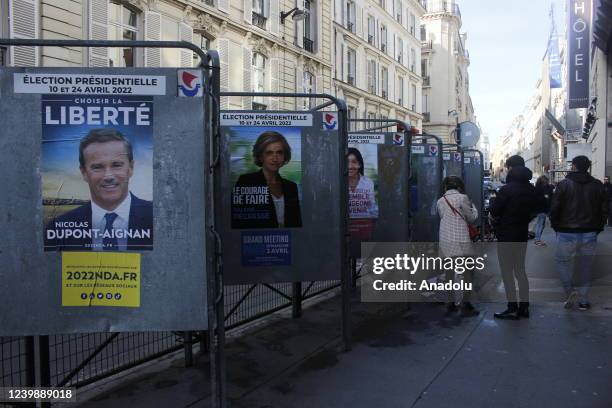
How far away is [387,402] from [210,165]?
2.19 metres

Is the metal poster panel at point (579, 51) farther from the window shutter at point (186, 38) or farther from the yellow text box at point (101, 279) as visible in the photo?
the yellow text box at point (101, 279)

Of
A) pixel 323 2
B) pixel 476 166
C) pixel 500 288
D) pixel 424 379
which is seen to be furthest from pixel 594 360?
pixel 323 2

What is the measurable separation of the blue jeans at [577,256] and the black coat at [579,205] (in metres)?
0.10

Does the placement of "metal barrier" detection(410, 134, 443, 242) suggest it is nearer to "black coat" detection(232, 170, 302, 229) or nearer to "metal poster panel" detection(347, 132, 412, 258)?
"metal poster panel" detection(347, 132, 412, 258)

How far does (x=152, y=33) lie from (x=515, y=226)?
1419cm

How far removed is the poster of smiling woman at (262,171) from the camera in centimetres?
538

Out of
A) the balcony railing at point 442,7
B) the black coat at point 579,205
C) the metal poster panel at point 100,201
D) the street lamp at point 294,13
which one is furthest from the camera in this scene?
the balcony railing at point 442,7

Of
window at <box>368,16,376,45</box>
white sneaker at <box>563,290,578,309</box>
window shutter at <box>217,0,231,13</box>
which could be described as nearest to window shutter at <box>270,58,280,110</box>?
window shutter at <box>217,0,231,13</box>

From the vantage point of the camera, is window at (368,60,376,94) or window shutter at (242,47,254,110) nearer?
window shutter at (242,47,254,110)

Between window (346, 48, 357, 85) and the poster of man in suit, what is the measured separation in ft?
107

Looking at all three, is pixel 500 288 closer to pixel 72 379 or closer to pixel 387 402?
pixel 387 402

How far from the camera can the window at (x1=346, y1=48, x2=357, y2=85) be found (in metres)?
35.4

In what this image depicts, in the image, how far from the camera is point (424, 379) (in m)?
4.81

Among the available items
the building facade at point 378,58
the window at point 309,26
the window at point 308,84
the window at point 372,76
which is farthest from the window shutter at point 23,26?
the window at point 372,76
